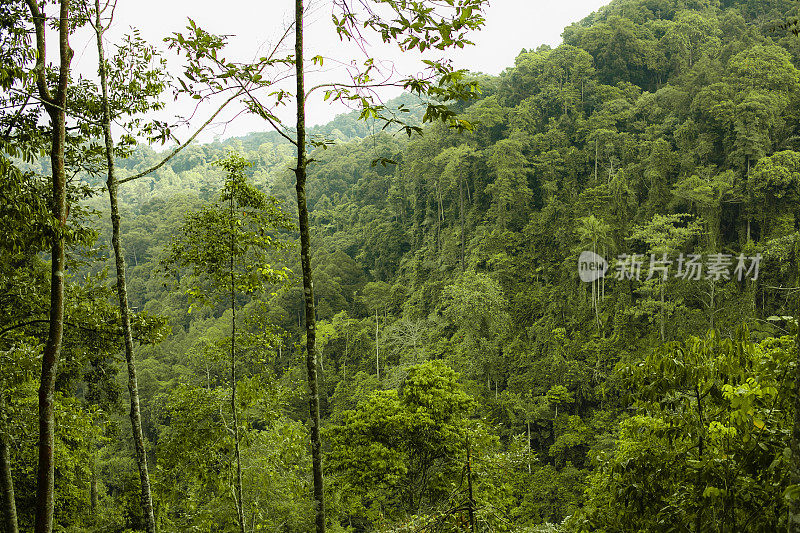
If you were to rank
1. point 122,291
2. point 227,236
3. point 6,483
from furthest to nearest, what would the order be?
point 227,236 < point 6,483 < point 122,291

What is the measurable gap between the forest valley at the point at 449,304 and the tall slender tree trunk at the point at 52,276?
2cm

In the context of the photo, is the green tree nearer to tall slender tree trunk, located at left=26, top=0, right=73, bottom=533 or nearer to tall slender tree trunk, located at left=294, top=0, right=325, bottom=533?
tall slender tree trunk, located at left=26, top=0, right=73, bottom=533

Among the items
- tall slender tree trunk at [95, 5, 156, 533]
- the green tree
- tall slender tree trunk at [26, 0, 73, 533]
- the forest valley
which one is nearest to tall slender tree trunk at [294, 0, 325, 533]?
the forest valley

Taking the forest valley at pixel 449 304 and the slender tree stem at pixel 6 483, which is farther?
the slender tree stem at pixel 6 483

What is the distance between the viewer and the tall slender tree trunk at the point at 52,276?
3.17 meters

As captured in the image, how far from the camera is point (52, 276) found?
3.24 metres

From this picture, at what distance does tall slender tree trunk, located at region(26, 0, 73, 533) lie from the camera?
317 cm

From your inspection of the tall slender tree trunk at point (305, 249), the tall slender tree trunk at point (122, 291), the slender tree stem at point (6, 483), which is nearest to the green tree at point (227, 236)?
the tall slender tree trunk at point (122, 291)

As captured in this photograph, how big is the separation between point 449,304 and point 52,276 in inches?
784

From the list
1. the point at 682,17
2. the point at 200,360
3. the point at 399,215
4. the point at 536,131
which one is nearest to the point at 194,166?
the point at 399,215

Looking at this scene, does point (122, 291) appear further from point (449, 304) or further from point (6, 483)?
point (449, 304)

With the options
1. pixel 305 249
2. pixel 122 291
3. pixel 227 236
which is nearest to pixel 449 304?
pixel 227 236

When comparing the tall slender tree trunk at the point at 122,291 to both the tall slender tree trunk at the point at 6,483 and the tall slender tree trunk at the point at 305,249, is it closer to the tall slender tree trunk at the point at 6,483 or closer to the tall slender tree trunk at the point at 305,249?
the tall slender tree trunk at the point at 6,483

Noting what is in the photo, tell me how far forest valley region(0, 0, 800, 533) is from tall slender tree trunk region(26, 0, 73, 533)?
2 centimetres
